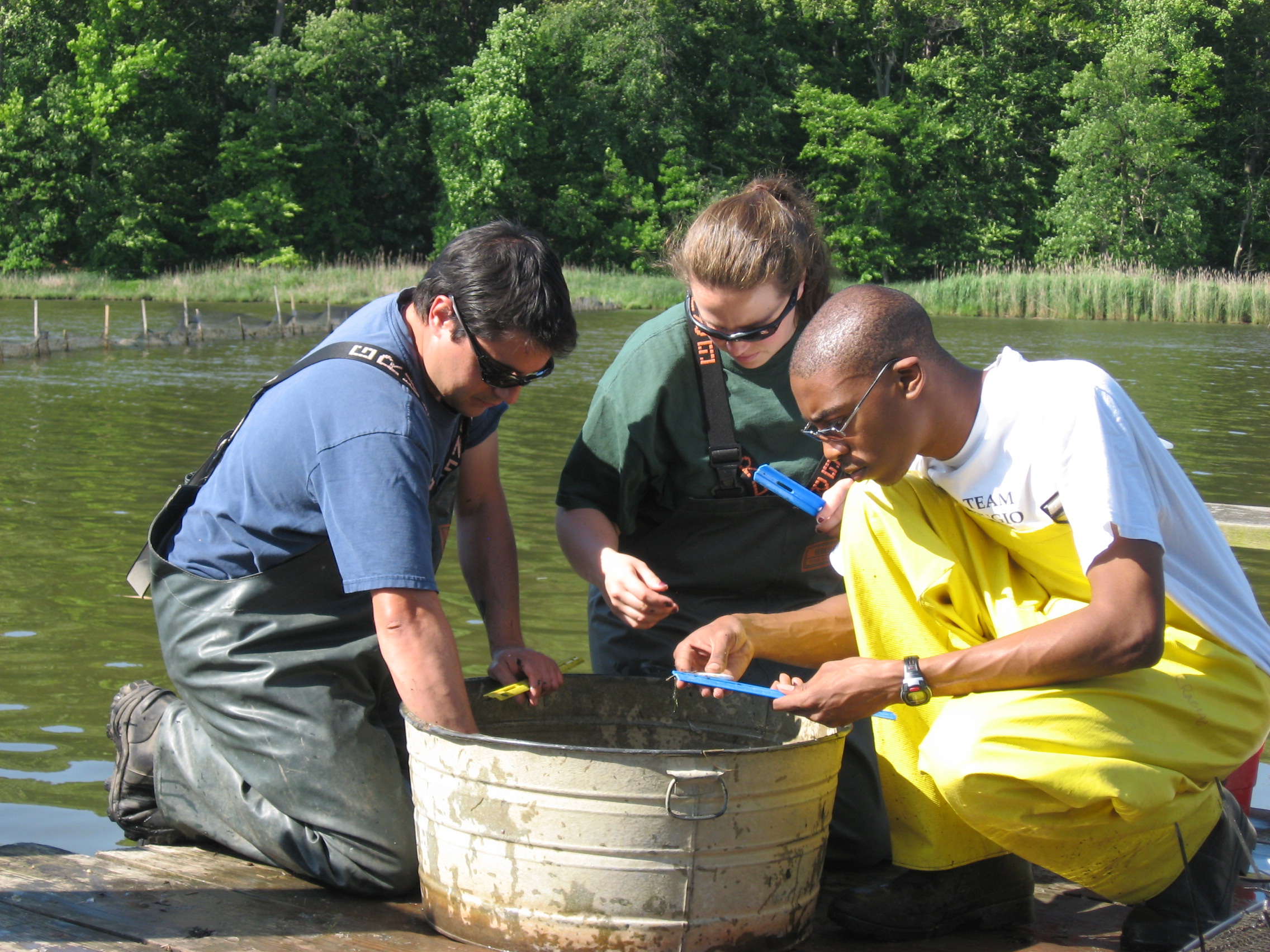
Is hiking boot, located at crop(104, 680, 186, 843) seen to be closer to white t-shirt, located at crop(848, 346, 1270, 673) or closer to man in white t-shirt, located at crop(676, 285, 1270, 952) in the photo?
man in white t-shirt, located at crop(676, 285, 1270, 952)

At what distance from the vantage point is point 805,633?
3137 millimetres

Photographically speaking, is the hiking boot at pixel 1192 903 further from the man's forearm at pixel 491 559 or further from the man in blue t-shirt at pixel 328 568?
the man's forearm at pixel 491 559

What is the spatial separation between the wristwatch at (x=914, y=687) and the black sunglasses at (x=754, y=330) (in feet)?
3.78

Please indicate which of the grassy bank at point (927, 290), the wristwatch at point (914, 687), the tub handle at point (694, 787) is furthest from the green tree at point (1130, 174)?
the tub handle at point (694, 787)

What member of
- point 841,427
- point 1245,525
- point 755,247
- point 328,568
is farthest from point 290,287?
point 841,427

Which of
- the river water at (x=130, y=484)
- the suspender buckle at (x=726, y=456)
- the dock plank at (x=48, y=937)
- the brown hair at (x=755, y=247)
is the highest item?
the brown hair at (x=755, y=247)

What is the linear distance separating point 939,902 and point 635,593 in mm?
955

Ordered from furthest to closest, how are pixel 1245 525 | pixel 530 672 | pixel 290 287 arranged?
pixel 290 287
pixel 1245 525
pixel 530 672

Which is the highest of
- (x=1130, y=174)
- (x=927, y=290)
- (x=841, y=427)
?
(x=1130, y=174)

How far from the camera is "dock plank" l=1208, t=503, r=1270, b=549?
444 centimetres

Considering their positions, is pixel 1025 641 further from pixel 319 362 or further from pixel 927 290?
pixel 927 290

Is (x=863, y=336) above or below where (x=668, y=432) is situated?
above

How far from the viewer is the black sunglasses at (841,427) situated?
2.49 meters

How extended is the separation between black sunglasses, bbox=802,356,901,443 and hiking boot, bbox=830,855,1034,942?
97cm
